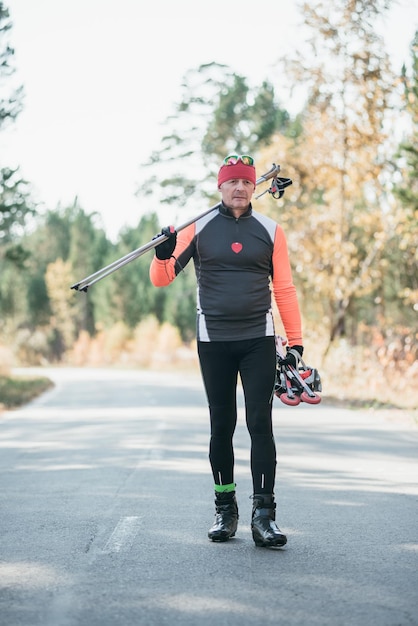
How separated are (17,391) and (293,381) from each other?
65.9 ft

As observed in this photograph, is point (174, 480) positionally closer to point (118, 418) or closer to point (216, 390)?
point (216, 390)

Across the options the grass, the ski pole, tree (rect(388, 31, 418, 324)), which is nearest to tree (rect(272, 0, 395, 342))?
tree (rect(388, 31, 418, 324))

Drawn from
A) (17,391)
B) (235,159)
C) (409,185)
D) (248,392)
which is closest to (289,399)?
(248,392)

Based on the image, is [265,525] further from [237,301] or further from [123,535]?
[237,301]

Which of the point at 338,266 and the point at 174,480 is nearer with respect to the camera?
the point at 174,480

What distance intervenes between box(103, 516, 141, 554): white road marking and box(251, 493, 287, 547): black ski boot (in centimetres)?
68

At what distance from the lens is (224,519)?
5914 mm

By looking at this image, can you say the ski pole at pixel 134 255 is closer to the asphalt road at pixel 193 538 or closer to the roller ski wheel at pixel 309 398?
the roller ski wheel at pixel 309 398

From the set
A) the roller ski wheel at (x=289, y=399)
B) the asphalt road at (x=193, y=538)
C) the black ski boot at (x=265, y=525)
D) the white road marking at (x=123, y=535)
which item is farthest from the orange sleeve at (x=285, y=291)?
the white road marking at (x=123, y=535)

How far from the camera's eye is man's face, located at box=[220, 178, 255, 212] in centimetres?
586

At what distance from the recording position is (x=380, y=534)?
6039mm

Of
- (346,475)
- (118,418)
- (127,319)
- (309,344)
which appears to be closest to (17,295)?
(127,319)

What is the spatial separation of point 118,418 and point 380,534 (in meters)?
10.6

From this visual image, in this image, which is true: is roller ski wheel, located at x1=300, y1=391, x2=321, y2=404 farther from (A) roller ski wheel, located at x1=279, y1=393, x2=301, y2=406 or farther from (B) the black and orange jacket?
(B) the black and orange jacket
